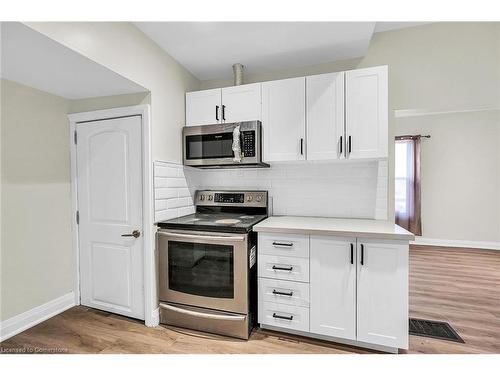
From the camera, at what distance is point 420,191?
485 cm

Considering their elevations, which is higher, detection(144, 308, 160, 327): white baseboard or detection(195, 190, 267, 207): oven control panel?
detection(195, 190, 267, 207): oven control panel

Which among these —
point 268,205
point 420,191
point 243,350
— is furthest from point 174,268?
point 420,191

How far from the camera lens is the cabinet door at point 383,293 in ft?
5.45

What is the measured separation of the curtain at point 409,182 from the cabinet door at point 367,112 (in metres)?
3.54

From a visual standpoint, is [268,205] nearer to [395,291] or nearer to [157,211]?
[157,211]

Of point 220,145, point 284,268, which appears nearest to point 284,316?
point 284,268

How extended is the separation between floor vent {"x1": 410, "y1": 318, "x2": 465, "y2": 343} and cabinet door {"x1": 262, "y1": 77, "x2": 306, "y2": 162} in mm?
1722

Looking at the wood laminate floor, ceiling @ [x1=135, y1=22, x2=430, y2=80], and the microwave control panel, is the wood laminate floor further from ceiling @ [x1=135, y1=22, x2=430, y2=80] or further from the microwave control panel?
ceiling @ [x1=135, y1=22, x2=430, y2=80]

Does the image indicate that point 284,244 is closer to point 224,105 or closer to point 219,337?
point 219,337

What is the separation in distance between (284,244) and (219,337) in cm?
90

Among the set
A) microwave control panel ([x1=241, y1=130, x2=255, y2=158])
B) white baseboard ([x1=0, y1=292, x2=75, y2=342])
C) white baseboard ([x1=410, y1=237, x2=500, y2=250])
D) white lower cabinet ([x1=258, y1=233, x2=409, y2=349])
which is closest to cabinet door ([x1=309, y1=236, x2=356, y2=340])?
white lower cabinet ([x1=258, y1=233, x2=409, y2=349])

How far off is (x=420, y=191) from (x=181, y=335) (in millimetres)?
4962

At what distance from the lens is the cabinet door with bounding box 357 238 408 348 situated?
5.45ft

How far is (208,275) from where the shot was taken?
201 cm
